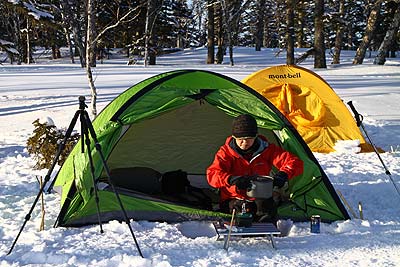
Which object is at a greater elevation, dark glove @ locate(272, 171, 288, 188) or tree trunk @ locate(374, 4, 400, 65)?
tree trunk @ locate(374, 4, 400, 65)

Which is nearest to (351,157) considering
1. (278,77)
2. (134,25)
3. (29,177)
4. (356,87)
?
(278,77)

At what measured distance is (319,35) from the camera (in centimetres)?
1886

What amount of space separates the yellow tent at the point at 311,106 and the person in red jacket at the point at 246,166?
3.78 m

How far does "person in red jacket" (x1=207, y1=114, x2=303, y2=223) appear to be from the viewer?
4484mm

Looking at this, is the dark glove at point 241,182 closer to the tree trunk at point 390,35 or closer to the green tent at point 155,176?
the green tent at point 155,176

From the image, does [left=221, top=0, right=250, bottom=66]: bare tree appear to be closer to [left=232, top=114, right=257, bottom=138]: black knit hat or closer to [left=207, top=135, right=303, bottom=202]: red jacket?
[left=207, top=135, right=303, bottom=202]: red jacket

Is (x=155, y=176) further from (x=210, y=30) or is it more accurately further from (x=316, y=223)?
(x=210, y=30)

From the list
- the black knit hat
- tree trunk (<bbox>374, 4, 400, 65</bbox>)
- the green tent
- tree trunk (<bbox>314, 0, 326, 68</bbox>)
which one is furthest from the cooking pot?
tree trunk (<bbox>374, 4, 400, 65</bbox>)

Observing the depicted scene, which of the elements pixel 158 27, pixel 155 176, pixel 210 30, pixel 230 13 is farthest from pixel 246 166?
pixel 158 27

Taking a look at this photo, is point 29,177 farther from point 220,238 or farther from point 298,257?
point 298,257

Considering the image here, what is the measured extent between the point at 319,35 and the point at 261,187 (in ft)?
51.7

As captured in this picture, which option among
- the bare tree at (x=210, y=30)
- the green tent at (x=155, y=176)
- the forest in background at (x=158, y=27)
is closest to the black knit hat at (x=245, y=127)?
the green tent at (x=155, y=176)

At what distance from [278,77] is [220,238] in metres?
5.03

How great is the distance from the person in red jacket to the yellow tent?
149 inches
